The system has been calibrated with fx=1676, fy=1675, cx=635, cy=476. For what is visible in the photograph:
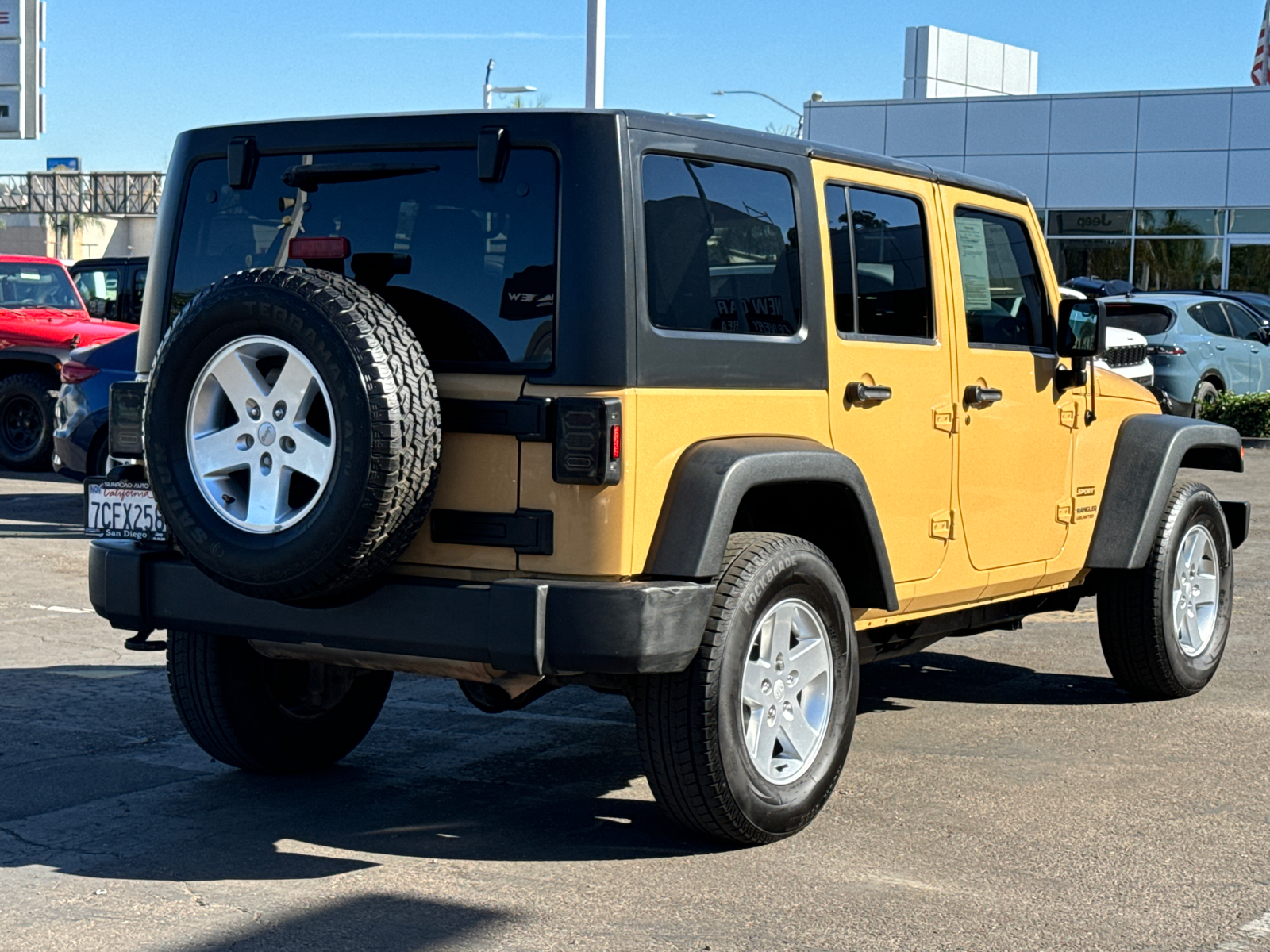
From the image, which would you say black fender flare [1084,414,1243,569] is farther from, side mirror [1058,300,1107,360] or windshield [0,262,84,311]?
windshield [0,262,84,311]

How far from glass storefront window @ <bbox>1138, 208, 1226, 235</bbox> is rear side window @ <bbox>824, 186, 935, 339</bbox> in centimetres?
3243

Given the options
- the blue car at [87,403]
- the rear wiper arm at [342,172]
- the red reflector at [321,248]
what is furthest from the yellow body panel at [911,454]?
the blue car at [87,403]

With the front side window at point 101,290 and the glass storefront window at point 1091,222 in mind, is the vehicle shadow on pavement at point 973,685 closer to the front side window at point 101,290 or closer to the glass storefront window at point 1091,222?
the front side window at point 101,290

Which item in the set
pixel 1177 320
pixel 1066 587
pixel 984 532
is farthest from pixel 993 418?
pixel 1177 320

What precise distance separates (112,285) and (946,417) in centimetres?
1406

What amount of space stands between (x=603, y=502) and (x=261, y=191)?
151 centimetres

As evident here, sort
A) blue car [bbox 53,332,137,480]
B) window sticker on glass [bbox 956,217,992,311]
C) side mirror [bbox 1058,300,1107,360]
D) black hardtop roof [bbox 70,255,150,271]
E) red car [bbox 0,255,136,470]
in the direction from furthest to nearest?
black hardtop roof [bbox 70,255,150,271], red car [bbox 0,255,136,470], blue car [bbox 53,332,137,480], side mirror [bbox 1058,300,1107,360], window sticker on glass [bbox 956,217,992,311]

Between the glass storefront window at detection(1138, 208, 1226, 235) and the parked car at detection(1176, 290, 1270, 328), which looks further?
the glass storefront window at detection(1138, 208, 1226, 235)

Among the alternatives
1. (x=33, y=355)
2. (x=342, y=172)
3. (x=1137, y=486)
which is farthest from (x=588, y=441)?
(x=33, y=355)

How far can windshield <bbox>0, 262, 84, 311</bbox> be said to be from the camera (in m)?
16.4

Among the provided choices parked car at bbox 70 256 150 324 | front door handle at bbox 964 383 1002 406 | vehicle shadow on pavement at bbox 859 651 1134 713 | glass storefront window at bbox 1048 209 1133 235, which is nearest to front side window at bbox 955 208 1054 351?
front door handle at bbox 964 383 1002 406

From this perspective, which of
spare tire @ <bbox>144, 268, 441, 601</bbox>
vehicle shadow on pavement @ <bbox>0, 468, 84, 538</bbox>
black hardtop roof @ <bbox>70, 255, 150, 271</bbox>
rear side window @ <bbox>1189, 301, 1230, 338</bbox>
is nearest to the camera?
spare tire @ <bbox>144, 268, 441, 601</bbox>

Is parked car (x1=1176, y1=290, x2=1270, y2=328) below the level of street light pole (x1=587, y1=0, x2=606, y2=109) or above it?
below

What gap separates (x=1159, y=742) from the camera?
6.09 metres
